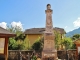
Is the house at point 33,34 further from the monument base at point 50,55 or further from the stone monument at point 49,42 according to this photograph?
the monument base at point 50,55

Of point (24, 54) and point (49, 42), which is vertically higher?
point (49, 42)

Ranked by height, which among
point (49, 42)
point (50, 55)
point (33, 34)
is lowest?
point (50, 55)

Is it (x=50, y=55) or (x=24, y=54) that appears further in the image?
(x=24, y=54)

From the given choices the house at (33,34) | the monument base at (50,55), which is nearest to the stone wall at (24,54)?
the monument base at (50,55)

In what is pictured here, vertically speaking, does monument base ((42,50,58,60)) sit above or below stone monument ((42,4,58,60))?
below

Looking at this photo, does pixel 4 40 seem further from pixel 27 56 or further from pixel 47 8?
pixel 27 56

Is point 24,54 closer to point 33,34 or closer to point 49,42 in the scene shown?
point 49,42

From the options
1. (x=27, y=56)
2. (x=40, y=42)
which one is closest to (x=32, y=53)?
(x=27, y=56)

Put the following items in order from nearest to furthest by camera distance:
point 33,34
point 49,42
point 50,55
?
point 50,55, point 49,42, point 33,34

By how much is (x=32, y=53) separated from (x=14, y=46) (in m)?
5.23

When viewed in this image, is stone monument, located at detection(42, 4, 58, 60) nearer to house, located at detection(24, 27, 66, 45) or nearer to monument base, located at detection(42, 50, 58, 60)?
monument base, located at detection(42, 50, 58, 60)

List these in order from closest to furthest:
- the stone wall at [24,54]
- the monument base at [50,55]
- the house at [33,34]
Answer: the monument base at [50,55] < the stone wall at [24,54] < the house at [33,34]

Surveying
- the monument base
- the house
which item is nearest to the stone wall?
the monument base

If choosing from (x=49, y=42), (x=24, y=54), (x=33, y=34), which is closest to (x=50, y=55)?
(x=49, y=42)
